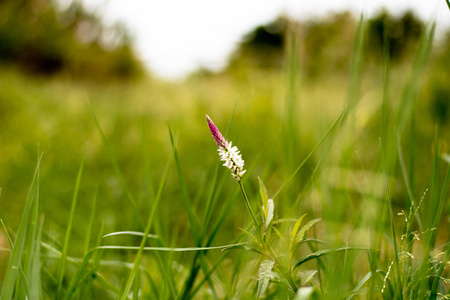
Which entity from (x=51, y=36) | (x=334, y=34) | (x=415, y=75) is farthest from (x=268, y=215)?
(x=51, y=36)

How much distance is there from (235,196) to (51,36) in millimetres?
3233

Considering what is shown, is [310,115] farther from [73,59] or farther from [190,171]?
[73,59]

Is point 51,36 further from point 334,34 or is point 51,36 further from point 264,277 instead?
point 264,277

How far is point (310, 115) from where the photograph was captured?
205 centimetres

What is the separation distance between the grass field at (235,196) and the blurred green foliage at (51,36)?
54 centimetres

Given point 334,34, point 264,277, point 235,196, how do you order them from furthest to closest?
point 334,34 < point 235,196 < point 264,277

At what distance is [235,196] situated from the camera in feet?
1.53

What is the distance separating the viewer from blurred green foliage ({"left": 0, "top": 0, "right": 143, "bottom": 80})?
2.81 metres

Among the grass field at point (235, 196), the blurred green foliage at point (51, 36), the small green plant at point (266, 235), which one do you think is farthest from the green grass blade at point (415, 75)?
the blurred green foliage at point (51, 36)

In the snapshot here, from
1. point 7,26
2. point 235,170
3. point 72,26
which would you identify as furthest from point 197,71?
point 235,170

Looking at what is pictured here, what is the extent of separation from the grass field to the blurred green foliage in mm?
536

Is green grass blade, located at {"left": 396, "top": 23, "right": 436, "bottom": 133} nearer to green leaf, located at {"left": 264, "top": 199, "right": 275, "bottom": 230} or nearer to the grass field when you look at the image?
the grass field

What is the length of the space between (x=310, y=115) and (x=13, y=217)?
1.49 m

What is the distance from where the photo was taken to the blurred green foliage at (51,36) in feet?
9.21
